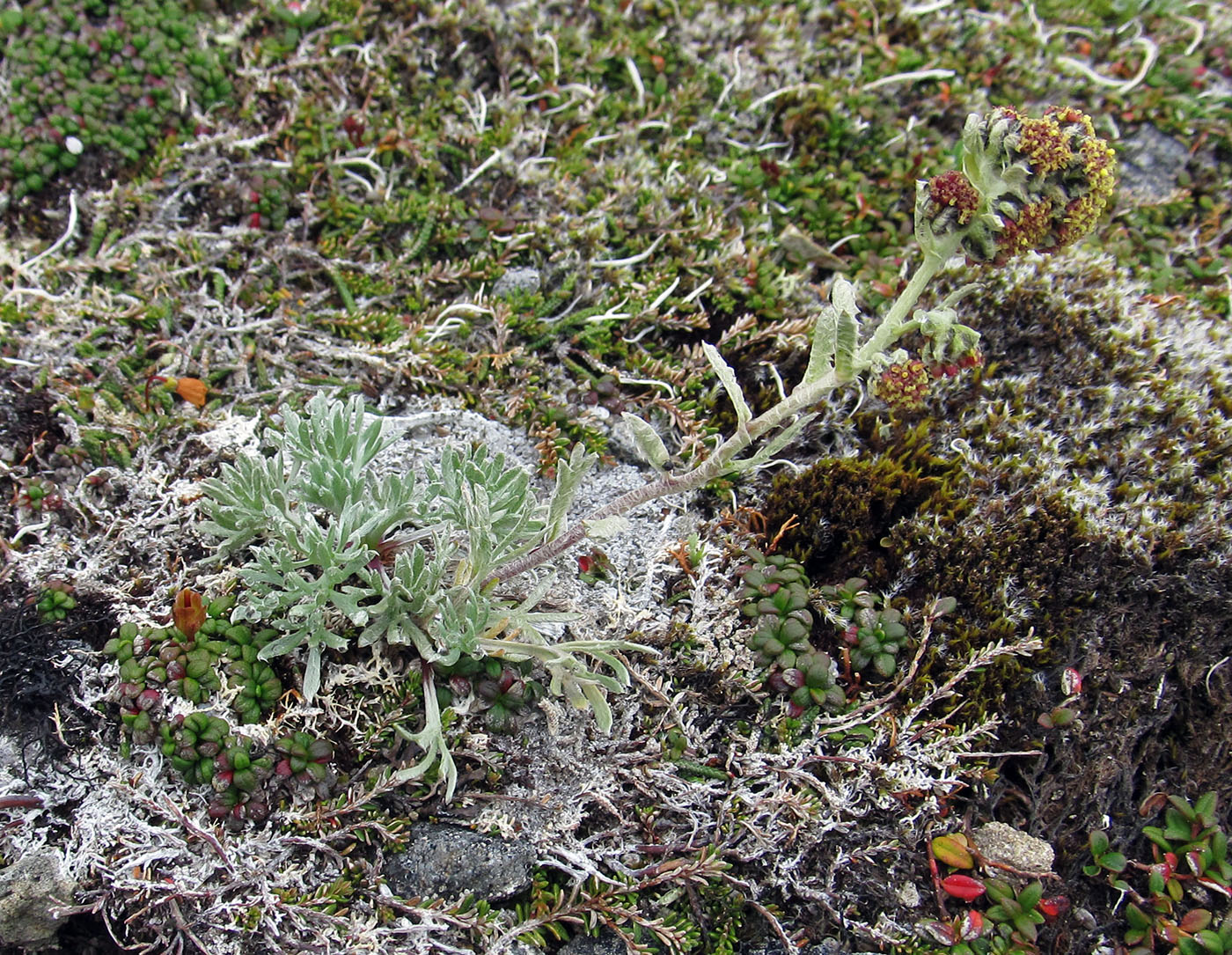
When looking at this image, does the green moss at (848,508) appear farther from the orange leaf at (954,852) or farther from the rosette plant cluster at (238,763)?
the rosette plant cluster at (238,763)

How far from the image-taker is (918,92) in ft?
15.3

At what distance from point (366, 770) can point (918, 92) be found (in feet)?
13.9

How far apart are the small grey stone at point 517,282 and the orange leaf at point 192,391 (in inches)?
50.2

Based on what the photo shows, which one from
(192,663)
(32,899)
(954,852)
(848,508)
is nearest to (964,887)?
(954,852)

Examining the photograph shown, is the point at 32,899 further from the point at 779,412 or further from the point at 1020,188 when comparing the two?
the point at 1020,188

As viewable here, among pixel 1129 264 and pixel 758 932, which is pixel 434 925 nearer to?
pixel 758 932

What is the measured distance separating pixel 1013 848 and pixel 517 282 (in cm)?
290

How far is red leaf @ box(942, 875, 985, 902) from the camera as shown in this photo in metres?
2.79

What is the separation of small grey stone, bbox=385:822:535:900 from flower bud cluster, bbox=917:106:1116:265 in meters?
2.24

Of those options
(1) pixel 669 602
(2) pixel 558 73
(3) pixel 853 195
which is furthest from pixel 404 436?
(3) pixel 853 195

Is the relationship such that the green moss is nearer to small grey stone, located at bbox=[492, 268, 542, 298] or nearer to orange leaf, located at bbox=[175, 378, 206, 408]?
small grey stone, located at bbox=[492, 268, 542, 298]

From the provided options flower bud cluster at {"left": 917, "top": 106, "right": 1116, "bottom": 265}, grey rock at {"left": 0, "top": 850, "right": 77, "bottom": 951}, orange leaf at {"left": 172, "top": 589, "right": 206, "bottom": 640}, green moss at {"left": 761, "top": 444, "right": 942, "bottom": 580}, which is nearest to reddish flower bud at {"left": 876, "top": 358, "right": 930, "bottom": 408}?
flower bud cluster at {"left": 917, "top": 106, "right": 1116, "bottom": 265}

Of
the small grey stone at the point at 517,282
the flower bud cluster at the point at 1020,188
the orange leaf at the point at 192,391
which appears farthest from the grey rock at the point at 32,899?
the flower bud cluster at the point at 1020,188

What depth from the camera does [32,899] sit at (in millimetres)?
2576
